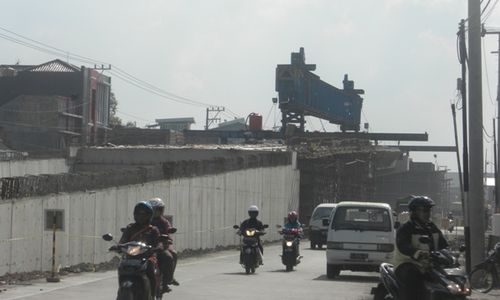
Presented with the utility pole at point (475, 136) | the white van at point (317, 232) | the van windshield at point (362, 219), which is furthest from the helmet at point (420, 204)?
the white van at point (317, 232)

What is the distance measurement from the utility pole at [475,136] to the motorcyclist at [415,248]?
8.74 metres

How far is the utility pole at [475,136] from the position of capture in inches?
750

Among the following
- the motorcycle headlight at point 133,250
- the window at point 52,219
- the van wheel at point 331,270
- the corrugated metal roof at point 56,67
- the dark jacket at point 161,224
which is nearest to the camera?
the motorcycle headlight at point 133,250

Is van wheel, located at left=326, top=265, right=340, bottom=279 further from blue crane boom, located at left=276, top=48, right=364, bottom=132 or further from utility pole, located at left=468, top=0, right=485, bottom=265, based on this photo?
blue crane boom, located at left=276, top=48, right=364, bottom=132

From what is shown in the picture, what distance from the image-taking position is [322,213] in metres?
38.3

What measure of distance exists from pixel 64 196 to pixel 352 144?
4905 centimetres

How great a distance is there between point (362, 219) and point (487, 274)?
400 cm

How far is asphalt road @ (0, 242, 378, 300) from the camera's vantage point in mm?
15852

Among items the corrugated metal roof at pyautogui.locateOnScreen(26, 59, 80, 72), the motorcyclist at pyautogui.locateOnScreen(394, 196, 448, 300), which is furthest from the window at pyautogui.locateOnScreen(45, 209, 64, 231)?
the corrugated metal roof at pyautogui.locateOnScreen(26, 59, 80, 72)

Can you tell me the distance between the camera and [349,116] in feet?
265

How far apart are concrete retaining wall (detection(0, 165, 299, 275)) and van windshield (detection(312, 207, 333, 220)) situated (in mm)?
3446

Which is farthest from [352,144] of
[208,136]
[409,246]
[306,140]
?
[409,246]

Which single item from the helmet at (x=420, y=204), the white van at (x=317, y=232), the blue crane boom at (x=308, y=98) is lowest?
the white van at (x=317, y=232)

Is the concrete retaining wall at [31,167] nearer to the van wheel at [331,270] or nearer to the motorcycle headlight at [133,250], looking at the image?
the van wheel at [331,270]
